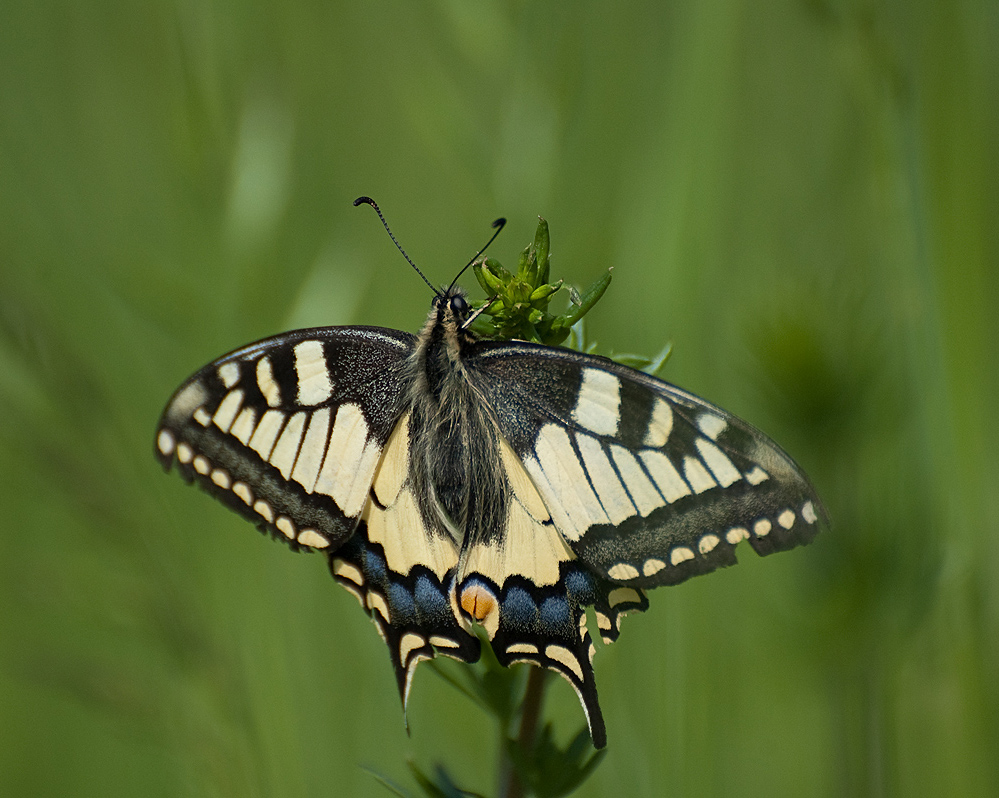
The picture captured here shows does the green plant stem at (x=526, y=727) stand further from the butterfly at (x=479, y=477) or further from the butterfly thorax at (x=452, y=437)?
the butterfly thorax at (x=452, y=437)

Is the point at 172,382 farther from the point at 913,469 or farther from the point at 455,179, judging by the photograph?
the point at 913,469

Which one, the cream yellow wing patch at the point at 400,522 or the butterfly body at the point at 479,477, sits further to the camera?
the cream yellow wing patch at the point at 400,522

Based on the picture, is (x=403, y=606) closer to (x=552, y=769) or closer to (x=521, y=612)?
(x=521, y=612)

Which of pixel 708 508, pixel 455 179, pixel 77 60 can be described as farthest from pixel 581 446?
pixel 77 60

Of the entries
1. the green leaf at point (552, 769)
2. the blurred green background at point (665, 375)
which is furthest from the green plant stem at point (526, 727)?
the blurred green background at point (665, 375)

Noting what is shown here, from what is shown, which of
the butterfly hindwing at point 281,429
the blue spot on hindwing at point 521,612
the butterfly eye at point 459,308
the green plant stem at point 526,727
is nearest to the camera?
the green plant stem at point 526,727

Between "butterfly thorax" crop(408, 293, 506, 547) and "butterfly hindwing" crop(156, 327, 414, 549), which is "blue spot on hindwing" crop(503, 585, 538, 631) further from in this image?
"butterfly hindwing" crop(156, 327, 414, 549)

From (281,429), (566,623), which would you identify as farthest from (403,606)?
(281,429)

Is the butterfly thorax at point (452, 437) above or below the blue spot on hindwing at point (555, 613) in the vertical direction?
above
